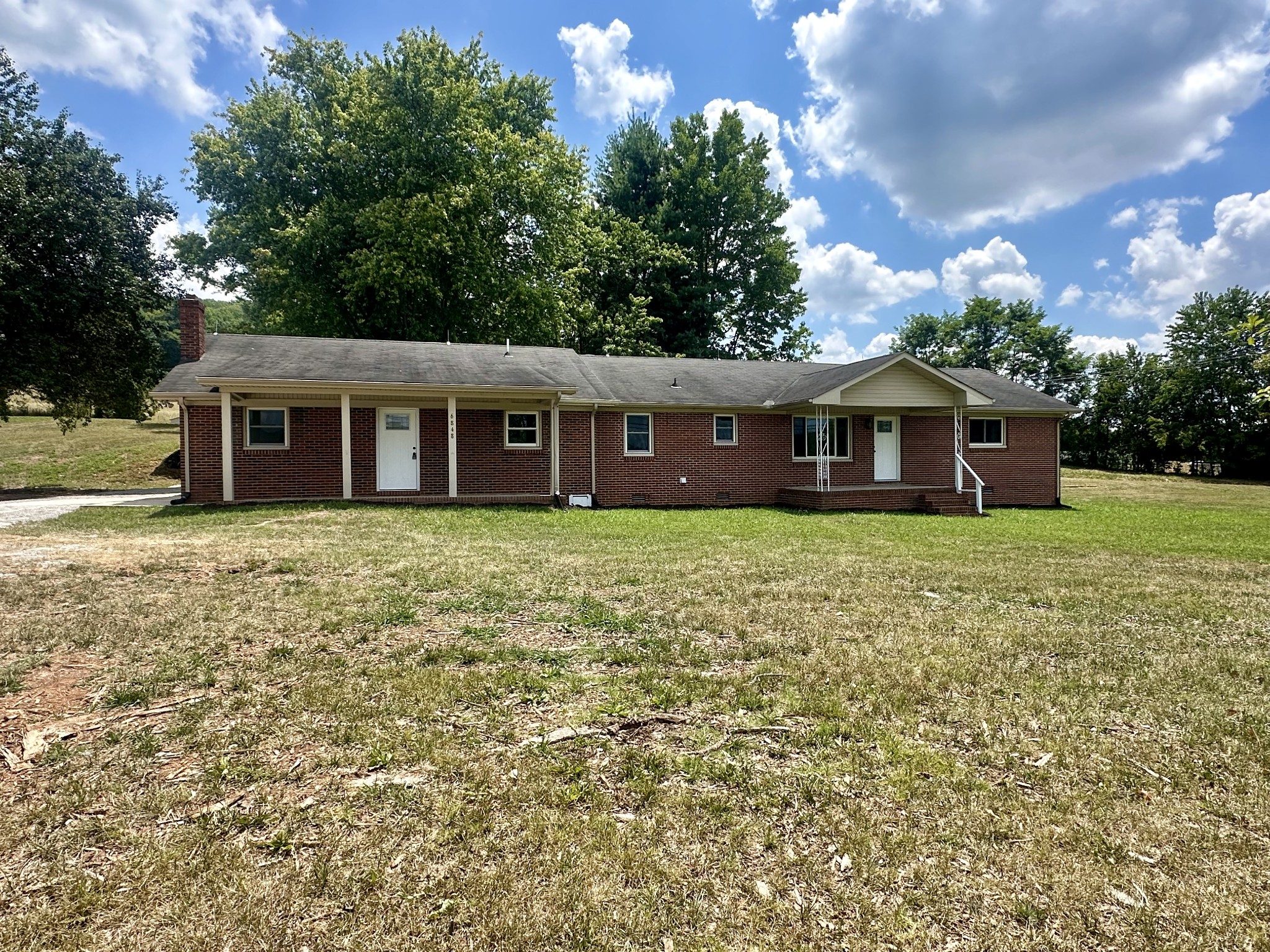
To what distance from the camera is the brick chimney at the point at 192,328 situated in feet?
54.5

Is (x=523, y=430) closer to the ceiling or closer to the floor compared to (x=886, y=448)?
closer to the ceiling

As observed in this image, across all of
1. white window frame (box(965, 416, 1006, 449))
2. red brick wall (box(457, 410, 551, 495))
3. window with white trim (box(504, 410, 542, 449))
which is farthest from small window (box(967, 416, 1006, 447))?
window with white trim (box(504, 410, 542, 449))

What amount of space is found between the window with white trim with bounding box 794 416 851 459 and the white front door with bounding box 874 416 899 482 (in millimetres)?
857

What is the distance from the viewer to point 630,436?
16500 millimetres

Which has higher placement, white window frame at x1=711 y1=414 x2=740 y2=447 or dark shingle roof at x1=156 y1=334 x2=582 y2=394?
dark shingle roof at x1=156 y1=334 x2=582 y2=394

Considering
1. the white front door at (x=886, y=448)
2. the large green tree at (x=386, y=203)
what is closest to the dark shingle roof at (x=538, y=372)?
the white front door at (x=886, y=448)

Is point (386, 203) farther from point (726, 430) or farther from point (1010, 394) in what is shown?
point (1010, 394)

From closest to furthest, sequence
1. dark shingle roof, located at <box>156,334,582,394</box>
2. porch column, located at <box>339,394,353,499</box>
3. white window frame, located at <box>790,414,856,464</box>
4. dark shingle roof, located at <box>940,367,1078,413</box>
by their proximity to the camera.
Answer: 1. dark shingle roof, located at <box>156,334,582,394</box>
2. porch column, located at <box>339,394,353,499</box>
3. white window frame, located at <box>790,414,856,464</box>
4. dark shingle roof, located at <box>940,367,1078,413</box>

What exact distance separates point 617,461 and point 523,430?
2.41m

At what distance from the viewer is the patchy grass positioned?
2159 centimetres

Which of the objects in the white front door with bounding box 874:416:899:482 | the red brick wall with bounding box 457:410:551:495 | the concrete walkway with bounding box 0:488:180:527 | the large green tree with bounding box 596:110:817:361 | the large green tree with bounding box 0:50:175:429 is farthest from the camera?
the large green tree with bounding box 596:110:817:361

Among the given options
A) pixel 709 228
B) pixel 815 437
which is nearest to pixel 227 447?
pixel 815 437

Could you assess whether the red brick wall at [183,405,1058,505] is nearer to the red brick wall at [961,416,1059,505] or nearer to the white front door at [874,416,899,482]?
the red brick wall at [961,416,1059,505]

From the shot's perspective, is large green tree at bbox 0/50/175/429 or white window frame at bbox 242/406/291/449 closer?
white window frame at bbox 242/406/291/449
